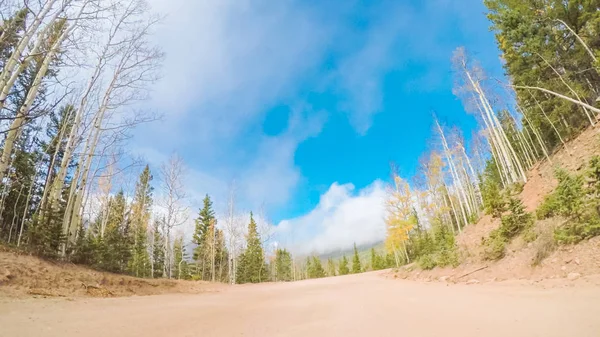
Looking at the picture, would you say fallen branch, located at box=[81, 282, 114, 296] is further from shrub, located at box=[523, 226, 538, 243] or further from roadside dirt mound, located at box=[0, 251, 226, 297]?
shrub, located at box=[523, 226, 538, 243]

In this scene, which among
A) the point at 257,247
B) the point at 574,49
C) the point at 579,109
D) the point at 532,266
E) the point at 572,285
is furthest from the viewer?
the point at 257,247

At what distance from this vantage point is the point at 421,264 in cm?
1489

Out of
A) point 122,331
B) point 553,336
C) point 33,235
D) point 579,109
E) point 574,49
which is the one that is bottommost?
point 553,336

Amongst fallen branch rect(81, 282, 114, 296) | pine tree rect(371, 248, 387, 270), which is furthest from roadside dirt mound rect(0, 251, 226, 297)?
pine tree rect(371, 248, 387, 270)

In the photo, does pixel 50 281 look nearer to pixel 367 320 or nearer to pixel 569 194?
pixel 367 320

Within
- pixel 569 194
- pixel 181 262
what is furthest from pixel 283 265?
pixel 569 194

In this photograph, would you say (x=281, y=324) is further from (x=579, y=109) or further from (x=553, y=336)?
(x=579, y=109)

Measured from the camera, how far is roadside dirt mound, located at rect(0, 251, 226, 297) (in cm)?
639

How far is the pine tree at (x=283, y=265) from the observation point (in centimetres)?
5131

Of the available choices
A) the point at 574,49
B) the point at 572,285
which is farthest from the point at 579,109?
the point at 572,285

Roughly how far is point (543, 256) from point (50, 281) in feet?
44.2

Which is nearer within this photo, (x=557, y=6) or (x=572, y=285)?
(x=572, y=285)

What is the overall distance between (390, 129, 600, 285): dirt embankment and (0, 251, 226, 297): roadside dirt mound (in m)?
12.0

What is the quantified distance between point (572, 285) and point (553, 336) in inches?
143
